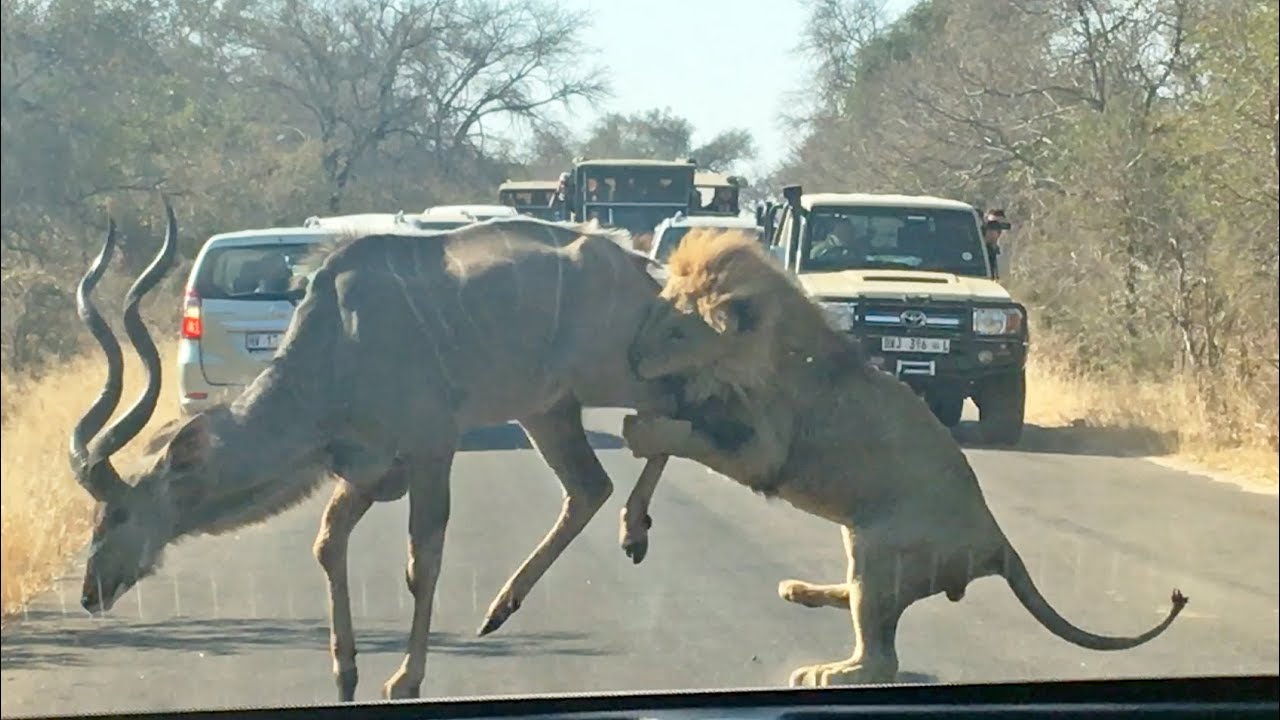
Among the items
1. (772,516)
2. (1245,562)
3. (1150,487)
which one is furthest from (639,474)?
(1150,487)

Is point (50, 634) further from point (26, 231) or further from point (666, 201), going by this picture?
point (666, 201)

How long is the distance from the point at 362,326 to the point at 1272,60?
25.4 ft

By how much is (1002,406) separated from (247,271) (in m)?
2.43

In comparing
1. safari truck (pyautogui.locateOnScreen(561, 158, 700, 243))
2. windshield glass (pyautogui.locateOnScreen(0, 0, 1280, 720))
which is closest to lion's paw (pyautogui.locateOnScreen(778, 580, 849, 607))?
windshield glass (pyautogui.locateOnScreen(0, 0, 1280, 720))

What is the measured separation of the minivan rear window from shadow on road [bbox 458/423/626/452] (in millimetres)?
587

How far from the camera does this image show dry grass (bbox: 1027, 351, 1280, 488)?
21.7ft

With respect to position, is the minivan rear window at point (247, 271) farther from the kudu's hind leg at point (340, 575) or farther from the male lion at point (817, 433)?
the male lion at point (817, 433)

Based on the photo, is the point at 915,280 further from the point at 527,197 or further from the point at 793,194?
the point at 527,197

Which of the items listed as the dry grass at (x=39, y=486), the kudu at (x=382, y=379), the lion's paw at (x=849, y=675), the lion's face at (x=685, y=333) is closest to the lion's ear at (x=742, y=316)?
the lion's face at (x=685, y=333)

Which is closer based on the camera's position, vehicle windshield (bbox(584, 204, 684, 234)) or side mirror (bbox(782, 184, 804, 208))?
vehicle windshield (bbox(584, 204, 684, 234))

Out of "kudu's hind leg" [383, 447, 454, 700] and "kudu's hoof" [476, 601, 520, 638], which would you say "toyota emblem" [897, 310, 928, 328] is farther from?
"kudu's hind leg" [383, 447, 454, 700]

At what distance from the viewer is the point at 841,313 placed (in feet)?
14.9

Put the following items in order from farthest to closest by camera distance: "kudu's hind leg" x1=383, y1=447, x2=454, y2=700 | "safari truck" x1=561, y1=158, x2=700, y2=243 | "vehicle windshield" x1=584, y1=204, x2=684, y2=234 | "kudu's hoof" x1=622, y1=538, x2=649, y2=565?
"safari truck" x1=561, y1=158, x2=700, y2=243
"vehicle windshield" x1=584, y1=204, x2=684, y2=234
"kudu's hoof" x1=622, y1=538, x2=649, y2=565
"kudu's hind leg" x1=383, y1=447, x2=454, y2=700

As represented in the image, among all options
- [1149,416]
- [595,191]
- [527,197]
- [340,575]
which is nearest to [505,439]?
[527,197]
